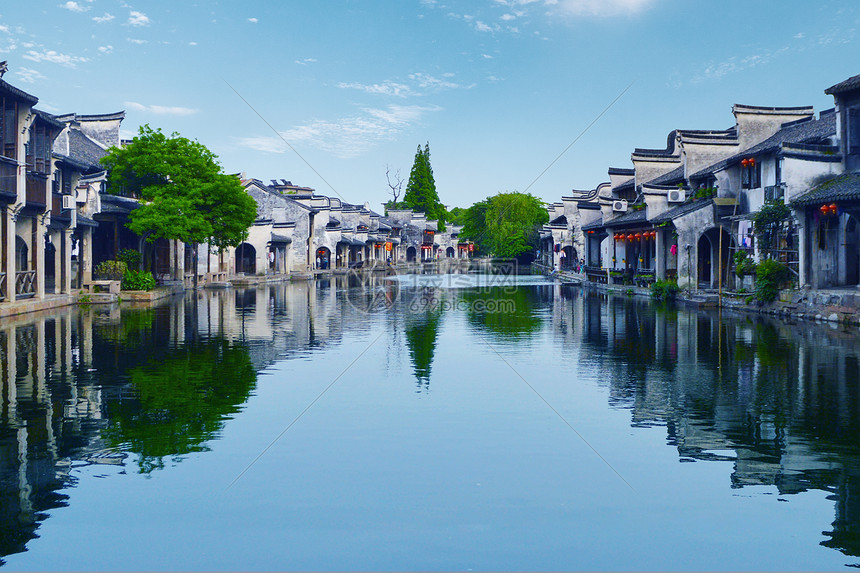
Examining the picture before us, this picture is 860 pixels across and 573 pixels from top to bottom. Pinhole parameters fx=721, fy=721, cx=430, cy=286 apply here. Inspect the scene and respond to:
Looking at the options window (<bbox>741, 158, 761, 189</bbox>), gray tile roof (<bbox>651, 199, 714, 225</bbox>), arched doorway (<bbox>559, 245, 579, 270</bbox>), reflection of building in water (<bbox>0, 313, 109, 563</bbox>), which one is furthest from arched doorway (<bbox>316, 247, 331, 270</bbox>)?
reflection of building in water (<bbox>0, 313, 109, 563</bbox>)

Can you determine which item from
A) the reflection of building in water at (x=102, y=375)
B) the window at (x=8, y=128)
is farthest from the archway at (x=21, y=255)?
the window at (x=8, y=128)

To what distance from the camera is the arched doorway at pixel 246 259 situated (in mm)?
56594

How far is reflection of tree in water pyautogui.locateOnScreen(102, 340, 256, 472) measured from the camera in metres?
8.84

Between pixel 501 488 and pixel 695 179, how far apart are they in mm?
34041

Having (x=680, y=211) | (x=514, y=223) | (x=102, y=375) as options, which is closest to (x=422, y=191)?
(x=514, y=223)

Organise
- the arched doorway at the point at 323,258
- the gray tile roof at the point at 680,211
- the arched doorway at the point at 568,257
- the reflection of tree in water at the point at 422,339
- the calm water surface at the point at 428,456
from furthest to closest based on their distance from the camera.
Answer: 1. the arched doorway at the point at 323,258
2. the arched doorway at the point at 568,257
3. the gray tile roof at the point at 680,211
4. the reflection of tree in water at the point at 422,339
5. the calm water surface at the point at 428,456

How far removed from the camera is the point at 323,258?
73.9 meters

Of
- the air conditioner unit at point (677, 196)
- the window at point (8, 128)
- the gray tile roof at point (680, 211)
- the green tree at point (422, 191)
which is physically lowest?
the gray tile roof at point (680, 211)

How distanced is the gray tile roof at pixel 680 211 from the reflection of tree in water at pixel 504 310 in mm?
7220

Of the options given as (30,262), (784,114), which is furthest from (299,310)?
(784,114)

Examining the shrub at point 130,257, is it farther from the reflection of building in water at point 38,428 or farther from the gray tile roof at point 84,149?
the reflection of building in water at point 38,428

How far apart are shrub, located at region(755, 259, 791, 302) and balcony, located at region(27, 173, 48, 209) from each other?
26899 millimetres

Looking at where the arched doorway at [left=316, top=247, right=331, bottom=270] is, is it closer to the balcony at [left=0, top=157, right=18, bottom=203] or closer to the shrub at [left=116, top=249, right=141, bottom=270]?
the shrub at [left=116, top=249, right=141, bottom=270]

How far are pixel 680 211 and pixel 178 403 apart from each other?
1137 inches
